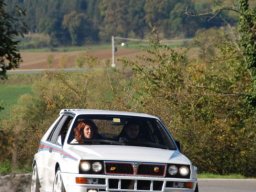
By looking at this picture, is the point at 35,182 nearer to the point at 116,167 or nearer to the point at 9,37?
the point at 116,167

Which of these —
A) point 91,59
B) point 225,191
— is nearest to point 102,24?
point 91,59

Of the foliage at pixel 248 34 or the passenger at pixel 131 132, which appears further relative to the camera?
the foliage at pixel 248 34

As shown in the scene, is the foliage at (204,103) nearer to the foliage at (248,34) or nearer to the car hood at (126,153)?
the foliage at (248,34)

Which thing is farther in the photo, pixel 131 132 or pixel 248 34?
pixel 248 34

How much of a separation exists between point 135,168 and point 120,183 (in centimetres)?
26

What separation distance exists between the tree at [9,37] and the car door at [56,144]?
2619 millimetres

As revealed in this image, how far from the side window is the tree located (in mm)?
2586

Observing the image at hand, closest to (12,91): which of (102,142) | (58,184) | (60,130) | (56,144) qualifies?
(60,130)


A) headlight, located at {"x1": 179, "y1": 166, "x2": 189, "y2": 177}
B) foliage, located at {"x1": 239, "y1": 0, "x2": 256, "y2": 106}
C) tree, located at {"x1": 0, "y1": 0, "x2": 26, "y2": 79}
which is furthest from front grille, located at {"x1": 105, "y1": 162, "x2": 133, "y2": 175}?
foliage, located at {"x1": 239, "y1": 0, "x2": 256, "y2": 106}

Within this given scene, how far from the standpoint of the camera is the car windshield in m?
12.9

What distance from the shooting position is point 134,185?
1186 centimetres

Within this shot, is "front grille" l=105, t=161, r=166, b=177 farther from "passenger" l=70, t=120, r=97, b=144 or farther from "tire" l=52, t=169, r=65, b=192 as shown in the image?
"passenger" l=70, t=120, r=97, b=144

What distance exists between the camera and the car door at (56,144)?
12914mm

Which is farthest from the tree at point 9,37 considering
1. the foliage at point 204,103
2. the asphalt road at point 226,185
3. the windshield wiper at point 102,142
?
the foliage at point 204,103
